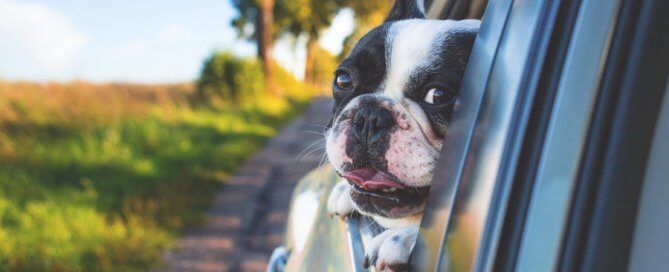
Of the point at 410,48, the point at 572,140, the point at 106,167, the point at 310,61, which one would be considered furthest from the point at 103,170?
the point at 310,61

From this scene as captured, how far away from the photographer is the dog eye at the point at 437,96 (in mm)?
1459

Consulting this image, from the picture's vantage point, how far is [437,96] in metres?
1.46

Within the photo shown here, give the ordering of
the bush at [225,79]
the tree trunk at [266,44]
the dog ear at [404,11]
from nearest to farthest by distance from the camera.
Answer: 1. the dog ear at [404,11]
2. the bush at [225,79]
3. the tree trunk at [266,44]

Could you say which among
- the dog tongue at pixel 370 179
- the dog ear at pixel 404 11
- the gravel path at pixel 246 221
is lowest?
the gravel path at pixel 246 221

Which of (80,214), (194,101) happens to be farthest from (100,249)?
(194,101)

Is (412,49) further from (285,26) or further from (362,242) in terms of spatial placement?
(285,26)

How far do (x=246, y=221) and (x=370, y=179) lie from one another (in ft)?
16.1

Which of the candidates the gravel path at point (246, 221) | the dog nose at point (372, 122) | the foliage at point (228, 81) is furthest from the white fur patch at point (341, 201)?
the foliage at point (228, 81)

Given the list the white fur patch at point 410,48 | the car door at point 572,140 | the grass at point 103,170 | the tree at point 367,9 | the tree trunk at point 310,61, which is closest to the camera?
the car door at point 572,140

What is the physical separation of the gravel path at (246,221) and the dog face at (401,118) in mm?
2769

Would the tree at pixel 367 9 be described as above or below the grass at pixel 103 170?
above

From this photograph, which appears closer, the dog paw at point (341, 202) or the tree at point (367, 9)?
the dog paw at point (341, 202)

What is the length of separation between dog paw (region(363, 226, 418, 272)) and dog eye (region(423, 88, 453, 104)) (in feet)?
1.05

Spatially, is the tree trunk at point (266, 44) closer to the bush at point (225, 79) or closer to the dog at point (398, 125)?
the bush at point (225, 79)
